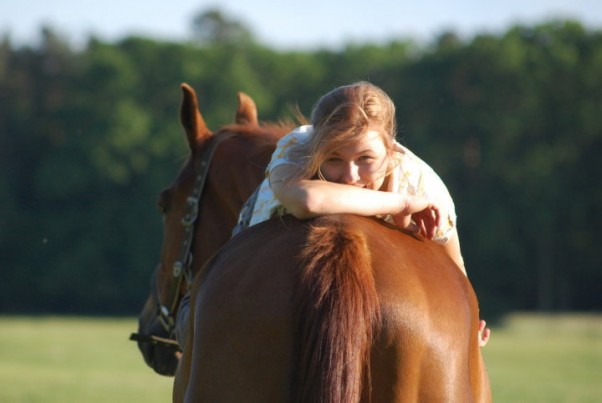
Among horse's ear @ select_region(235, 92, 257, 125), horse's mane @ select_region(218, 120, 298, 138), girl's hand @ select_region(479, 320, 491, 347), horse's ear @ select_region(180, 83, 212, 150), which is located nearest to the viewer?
girl's hand @ select_region(479, 320, 491, 347)

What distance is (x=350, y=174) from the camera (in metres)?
3.36

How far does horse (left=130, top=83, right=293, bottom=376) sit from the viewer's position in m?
4.79

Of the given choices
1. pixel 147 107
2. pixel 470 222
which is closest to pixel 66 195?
pixel 147 107

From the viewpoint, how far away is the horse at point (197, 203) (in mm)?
4789

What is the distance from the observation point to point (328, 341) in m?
2.75

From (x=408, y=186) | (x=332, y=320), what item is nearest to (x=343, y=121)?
(x=408, y=186)

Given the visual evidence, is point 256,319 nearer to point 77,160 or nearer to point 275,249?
point 275,249

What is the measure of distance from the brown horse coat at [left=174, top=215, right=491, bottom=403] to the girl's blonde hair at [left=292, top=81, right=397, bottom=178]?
275 mm

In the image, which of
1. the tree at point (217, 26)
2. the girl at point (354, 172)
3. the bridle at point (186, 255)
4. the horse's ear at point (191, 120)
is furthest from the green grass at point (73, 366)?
the tree at point (217, 26)

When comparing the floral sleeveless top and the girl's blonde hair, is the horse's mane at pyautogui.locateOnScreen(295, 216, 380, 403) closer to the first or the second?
the girl's blonde hair

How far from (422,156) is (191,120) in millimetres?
44636

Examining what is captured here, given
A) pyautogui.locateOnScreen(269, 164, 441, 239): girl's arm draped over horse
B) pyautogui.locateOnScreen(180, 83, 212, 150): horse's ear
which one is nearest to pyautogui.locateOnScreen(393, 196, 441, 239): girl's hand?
pyautogui.locateOnScreen(269, 164, 441, 239): girl's arm draped over horse

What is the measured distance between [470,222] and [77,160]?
20.7 m

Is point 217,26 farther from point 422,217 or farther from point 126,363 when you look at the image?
point 422,217
